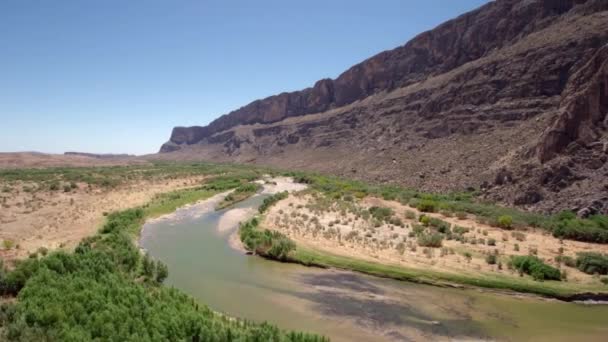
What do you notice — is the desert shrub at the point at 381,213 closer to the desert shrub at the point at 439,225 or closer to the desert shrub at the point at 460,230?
the desert shrub at the point at 439,225

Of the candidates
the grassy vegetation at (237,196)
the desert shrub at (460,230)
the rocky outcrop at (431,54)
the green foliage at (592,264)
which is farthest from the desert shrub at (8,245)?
the rocky outcrop at (431,54)

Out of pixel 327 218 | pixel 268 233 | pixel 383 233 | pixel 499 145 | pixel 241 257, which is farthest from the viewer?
pixel 499 145

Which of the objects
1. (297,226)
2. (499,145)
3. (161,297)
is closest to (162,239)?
(297,226)

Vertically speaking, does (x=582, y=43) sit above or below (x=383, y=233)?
above

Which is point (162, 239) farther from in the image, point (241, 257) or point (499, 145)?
point (499, 145)

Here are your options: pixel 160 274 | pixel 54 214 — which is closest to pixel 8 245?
pixel 160 274

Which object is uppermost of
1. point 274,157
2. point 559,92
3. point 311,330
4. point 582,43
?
point 582,43
